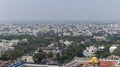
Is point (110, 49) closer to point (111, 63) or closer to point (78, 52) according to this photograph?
point (78, 52)

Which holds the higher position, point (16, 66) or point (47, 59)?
point (16, 66)

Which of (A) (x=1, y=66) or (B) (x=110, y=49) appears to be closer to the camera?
(A) (x=1, y=66)

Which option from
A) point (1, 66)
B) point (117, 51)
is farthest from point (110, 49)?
point (1, 66)

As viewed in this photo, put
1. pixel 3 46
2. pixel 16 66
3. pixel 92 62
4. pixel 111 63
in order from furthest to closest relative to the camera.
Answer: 1. pixel 3 46
2. pixel 111 63
3. pixel 16 66
4. pixel 92 62

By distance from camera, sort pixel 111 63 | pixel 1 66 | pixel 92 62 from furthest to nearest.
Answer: pixel 1 66 < pixel 111 63 < pixel 92 62

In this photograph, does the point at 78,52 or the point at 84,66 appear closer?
the point at 84,66

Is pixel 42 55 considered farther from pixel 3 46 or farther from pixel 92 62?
pixel 92 62

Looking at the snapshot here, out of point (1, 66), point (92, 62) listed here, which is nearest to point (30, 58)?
point (1, 66)

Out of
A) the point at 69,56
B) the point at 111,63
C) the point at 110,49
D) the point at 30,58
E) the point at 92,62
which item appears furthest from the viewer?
the point at 110,49

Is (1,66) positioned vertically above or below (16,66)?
below
